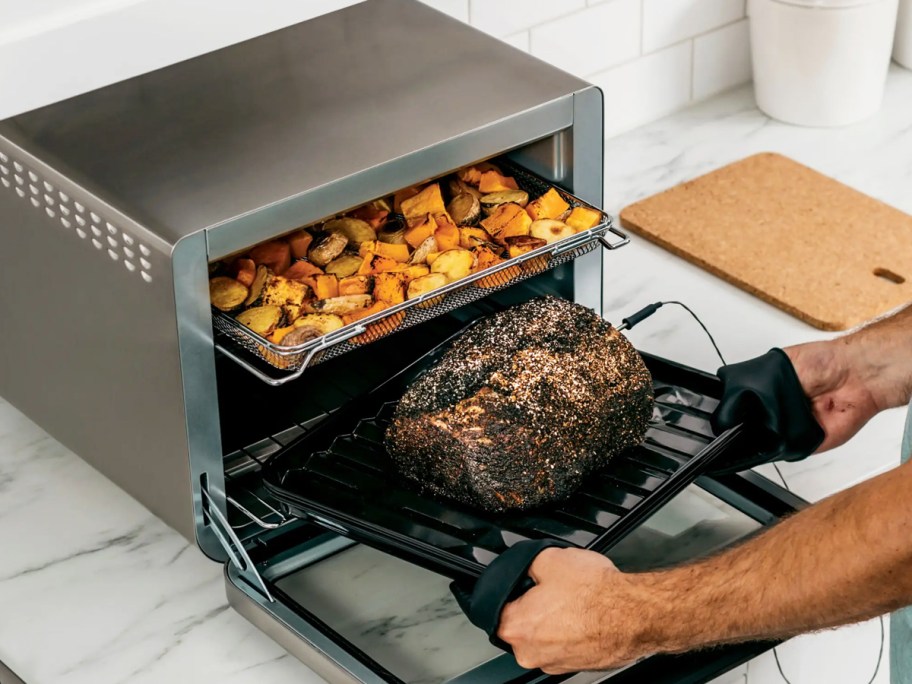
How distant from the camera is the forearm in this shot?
2.86 feet

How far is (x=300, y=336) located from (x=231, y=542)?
0.20m

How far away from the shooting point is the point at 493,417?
1108mm

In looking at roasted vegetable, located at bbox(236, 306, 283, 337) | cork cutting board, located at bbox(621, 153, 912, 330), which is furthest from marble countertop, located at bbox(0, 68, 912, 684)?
roasted vegetable, located at bbox(236, 306, 283, 337)

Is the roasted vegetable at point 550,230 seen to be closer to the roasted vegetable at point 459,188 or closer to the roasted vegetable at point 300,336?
the roasted vegetable at point 459,188

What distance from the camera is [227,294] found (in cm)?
113

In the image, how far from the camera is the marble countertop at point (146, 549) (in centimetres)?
114

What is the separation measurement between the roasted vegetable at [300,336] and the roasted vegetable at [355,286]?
78 mm

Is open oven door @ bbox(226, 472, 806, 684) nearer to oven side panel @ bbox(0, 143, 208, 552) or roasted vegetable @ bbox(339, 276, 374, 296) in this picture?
oven side panel @ bbox(0, 143, 208, 552)

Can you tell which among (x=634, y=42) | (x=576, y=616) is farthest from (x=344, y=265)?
(x=634, y=42)

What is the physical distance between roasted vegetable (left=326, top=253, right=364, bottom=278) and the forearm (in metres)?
0.36

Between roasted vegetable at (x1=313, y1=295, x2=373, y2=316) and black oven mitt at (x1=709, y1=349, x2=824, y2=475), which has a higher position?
roasted vegetable at (x1=313, y1=295, x2=373, y2=316)

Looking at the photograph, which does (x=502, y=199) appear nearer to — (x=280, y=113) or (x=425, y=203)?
(x=425, y=203)

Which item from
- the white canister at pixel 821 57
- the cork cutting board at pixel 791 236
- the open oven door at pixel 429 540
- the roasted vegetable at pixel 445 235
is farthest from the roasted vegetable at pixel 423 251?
the white canister at pixel 821 57

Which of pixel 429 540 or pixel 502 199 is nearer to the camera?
pixel 429 540
